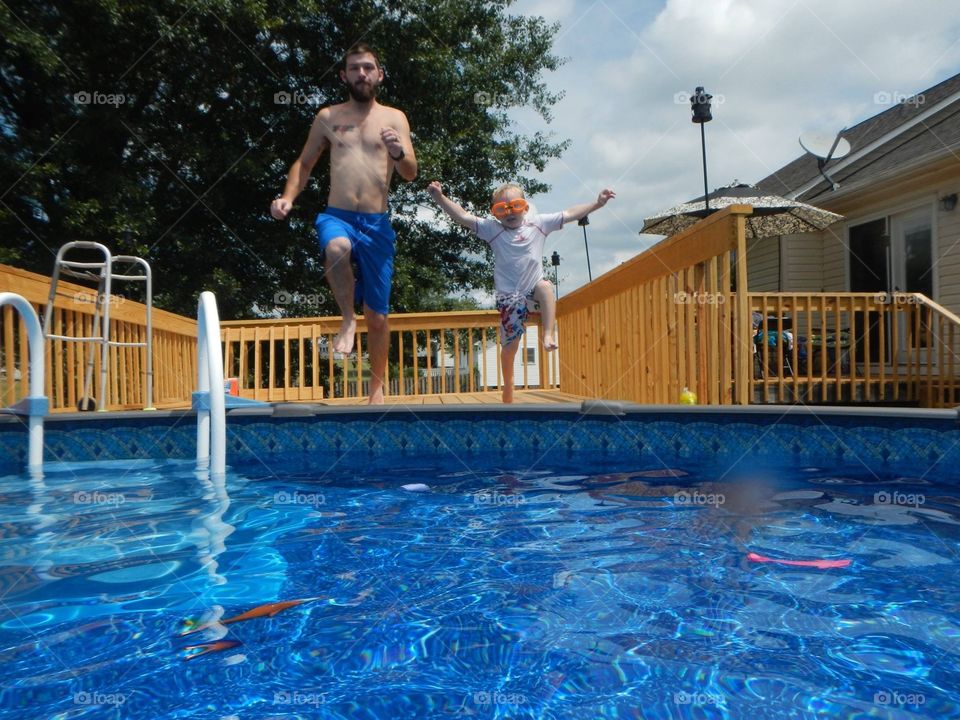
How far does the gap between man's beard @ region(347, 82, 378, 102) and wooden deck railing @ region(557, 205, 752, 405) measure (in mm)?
2063

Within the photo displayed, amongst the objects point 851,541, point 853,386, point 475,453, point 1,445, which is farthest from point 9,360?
point 853,386

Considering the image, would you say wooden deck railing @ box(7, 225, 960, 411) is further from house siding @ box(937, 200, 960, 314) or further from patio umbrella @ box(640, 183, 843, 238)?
patio umbrella @ box(640, 183, 843, 238)

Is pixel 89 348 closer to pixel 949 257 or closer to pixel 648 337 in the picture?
pixel 648 337

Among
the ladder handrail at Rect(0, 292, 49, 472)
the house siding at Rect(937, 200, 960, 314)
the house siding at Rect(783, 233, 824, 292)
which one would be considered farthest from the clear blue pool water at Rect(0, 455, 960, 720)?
the house siding at Rect(783, 233, 824, 292)

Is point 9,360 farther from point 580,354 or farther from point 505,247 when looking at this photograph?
point 580,354

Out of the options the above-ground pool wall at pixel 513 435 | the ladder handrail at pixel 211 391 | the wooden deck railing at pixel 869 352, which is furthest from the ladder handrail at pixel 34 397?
the wooden deck railing at pixel 869 352

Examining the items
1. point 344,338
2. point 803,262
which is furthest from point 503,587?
point 803,262

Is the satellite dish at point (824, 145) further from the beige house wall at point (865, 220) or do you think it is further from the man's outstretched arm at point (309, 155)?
the man's outstretched arm at point (309, 155)

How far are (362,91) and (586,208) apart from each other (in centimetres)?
169

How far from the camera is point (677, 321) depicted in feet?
14.9

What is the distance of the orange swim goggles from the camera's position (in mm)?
4898

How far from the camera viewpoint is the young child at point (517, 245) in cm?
495

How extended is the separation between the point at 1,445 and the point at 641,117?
8.40 meters

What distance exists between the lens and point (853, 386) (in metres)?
7.53
